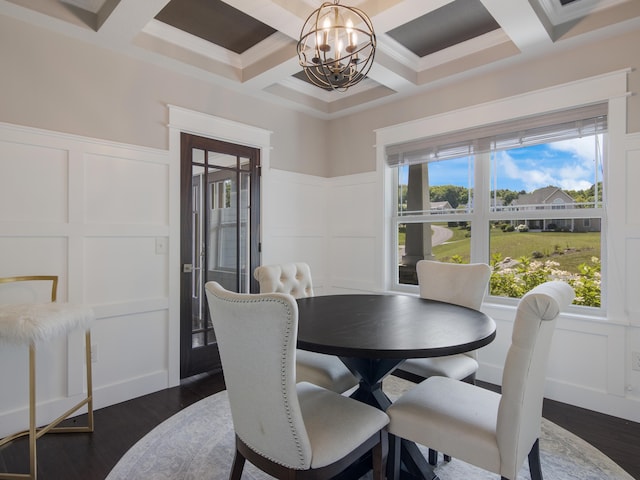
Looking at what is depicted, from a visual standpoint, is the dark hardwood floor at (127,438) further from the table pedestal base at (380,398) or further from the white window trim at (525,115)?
the table pedestal base at (380,398)

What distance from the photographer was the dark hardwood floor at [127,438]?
199cm

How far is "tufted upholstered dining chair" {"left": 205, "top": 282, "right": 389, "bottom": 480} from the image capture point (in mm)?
1238

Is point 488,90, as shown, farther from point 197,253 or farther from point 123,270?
point 123,270

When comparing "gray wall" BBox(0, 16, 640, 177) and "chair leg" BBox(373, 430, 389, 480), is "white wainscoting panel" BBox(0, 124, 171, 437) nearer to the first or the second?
"gray wall" BBox(0, 16, 640, 177)

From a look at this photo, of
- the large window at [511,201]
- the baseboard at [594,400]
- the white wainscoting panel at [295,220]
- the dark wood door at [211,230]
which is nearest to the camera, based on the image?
the baseboard at [594,400]

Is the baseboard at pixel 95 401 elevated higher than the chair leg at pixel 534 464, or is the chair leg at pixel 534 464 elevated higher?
the chair leg at pixel 534 464

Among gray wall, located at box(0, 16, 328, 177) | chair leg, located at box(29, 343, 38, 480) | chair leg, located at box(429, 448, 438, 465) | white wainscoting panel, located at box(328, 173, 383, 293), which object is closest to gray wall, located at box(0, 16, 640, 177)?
gray wall, located at box(0, 16, 328, 177)

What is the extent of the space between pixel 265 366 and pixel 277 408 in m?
0.15

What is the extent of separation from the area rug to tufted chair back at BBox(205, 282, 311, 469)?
0.77 meters

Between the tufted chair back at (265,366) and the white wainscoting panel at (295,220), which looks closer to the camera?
the tufted chair back at (265,366)

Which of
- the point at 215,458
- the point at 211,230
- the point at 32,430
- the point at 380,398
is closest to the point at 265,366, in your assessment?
the point at 380,398

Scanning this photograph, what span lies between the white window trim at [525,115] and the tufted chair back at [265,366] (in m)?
2.49

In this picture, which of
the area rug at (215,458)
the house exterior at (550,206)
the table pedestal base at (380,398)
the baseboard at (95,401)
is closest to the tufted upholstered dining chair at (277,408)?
the table pedestal base at (380,398)

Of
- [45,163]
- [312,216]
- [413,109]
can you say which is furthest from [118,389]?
[413,109]
